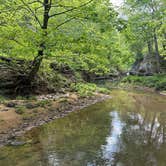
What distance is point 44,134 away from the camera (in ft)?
30.9

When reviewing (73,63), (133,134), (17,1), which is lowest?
(133,134)

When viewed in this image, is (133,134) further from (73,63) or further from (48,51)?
(73,63)

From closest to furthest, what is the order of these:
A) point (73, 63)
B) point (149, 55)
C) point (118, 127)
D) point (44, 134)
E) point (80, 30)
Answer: point (44, 134), point (118, 127), point (80, 30), point (73, 63), point (149, 55)

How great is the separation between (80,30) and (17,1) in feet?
11.1

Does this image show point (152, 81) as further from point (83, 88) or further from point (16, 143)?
point (16, 143)

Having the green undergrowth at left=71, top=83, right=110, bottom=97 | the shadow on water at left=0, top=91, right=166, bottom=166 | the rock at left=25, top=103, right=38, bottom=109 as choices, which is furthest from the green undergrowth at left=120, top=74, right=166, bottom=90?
the rock at left=25, top=103, right=38, bottom=109

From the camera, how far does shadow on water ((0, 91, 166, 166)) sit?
697 cm

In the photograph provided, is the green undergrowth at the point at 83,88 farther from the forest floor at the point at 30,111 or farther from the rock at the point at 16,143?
the rock at the point at 16,143

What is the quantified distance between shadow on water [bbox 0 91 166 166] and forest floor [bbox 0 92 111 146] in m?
0.54

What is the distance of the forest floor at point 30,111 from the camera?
9633 millimetres

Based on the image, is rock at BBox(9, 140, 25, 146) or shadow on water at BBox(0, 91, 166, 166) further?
rock at BBox(9, 140, 25, 146)

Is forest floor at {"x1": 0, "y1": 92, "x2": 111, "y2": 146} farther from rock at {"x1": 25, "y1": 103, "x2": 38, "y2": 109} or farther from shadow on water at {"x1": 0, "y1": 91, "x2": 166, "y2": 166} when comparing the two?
shadow on water at {"x1": 0, "y1": 91, "x2": 166, "y2": 166}

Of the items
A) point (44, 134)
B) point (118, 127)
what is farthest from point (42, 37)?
point (118, 127)

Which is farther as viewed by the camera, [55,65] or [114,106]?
[55,65]
